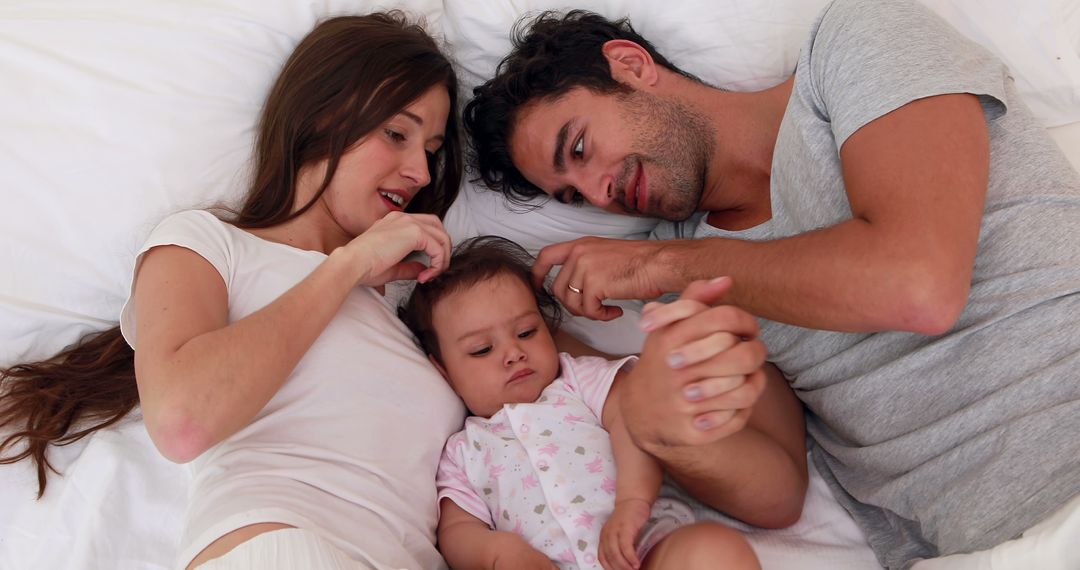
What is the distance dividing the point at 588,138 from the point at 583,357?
0.54 metres

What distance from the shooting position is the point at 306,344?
60.6 inches

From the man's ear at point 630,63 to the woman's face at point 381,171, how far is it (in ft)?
1.53

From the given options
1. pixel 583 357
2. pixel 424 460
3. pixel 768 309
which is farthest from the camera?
pixel 583 357

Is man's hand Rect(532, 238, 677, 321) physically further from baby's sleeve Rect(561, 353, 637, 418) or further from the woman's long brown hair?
the woman's long brown hair

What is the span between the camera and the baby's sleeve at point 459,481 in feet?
5.47

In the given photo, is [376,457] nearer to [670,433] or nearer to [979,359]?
[670,433]

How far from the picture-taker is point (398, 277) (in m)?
1.87

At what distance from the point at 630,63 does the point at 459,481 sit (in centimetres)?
113

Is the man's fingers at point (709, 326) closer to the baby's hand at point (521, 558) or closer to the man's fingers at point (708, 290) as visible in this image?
the man's fingers at point (708, 290)

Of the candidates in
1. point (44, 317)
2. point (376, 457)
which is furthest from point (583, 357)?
point (44, 317)

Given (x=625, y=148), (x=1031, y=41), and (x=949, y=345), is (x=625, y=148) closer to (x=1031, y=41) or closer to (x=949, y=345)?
(x=949, y=345)

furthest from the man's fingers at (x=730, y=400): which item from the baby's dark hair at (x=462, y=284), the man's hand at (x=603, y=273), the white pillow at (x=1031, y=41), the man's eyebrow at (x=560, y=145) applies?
the white pillow at (x=1031, y=41)

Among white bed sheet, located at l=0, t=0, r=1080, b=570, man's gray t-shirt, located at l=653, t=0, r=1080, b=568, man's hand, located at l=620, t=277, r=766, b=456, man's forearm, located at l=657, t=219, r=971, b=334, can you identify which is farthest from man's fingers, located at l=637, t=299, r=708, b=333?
white bed sheet, located at l=0, t=0, r=1080, b=570

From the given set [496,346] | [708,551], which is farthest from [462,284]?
[708,551]
